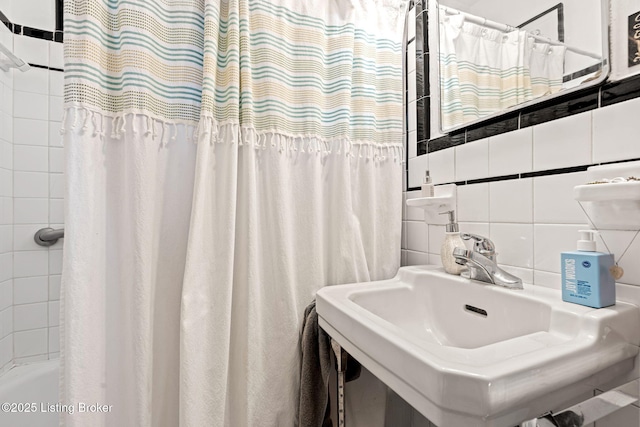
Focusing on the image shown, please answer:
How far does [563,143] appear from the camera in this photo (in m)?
0.68

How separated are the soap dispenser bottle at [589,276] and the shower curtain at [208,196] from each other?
2.02ft

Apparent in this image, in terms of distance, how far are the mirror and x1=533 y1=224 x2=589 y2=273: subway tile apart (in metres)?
0.31

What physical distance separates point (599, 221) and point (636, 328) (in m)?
0.21

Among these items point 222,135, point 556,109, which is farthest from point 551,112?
point 222,135

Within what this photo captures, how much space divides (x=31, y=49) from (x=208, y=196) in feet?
4.39

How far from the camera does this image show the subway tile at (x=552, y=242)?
26.3 inches

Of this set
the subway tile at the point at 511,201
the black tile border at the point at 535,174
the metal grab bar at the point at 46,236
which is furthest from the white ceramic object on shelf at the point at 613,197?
the metal grab bar at the point at 46,236

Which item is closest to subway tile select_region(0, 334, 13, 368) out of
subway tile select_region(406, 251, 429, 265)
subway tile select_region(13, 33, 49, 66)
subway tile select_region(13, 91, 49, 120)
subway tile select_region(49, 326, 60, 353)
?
subway tile select_region(49, 326, 60, 353)

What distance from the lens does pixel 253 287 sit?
0.94 m

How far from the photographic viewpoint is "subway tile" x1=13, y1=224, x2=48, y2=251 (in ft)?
4.50

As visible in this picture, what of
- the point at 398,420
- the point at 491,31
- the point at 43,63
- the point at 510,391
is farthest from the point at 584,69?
the point at 43,63

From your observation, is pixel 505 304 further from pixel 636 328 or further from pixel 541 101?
pixel 541 101

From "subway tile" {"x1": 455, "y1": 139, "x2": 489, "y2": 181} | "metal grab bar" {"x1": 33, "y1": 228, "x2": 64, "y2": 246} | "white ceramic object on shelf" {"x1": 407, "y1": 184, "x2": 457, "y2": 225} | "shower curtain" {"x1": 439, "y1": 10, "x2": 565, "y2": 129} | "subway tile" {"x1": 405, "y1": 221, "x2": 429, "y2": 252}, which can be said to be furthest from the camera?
"metal grab bar" {"x1": 33, "y1": 228, "x2": 64, "y2": 246}

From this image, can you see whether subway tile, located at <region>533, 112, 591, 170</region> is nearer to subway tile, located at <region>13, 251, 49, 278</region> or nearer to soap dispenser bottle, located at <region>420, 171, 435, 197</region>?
soap dispenser bottle, located at <region>420, 171, 435, 197</region>
